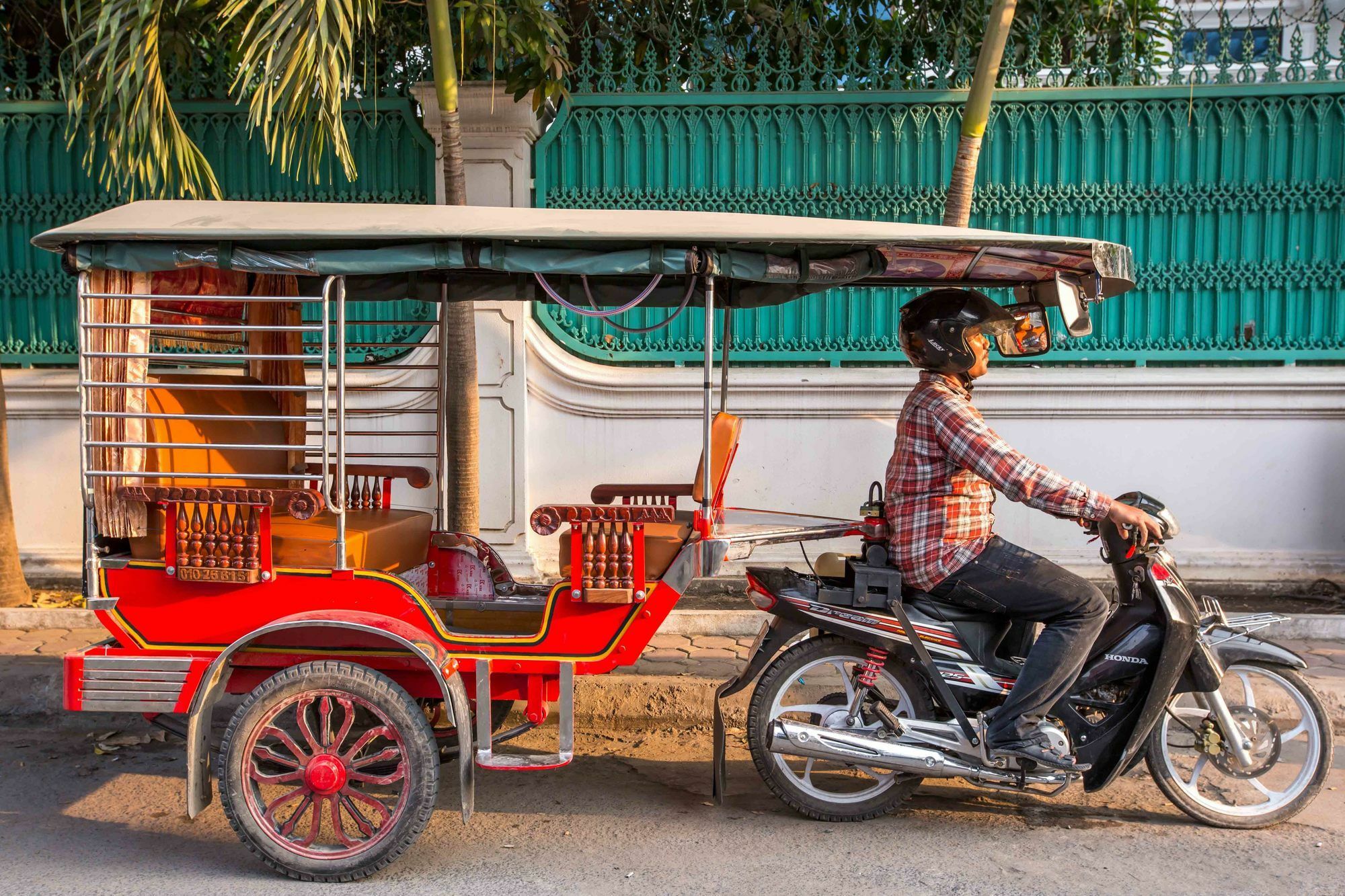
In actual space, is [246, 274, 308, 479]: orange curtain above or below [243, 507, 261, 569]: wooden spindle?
above

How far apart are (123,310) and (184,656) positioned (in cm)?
114

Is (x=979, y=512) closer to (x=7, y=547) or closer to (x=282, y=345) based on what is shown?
(x=282, y=345)

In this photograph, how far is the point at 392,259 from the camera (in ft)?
11.2

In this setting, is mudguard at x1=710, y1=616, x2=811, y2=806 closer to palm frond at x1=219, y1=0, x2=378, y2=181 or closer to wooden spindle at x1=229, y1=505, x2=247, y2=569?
wooden spindle at x1=229, y1=505, x2=247, y2=569

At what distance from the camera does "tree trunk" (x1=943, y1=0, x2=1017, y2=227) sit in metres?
5.77

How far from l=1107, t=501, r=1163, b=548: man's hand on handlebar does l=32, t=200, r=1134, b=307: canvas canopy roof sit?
30.5 inches

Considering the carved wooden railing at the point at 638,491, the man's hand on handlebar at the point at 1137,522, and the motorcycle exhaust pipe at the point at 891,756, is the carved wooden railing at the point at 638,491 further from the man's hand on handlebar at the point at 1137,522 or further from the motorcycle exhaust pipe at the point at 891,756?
the man's hand on handlebar at the point at 1137,522

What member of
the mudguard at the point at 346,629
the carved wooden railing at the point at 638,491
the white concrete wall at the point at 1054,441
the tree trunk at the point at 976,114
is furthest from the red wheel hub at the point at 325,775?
the tree trunk at the point at 976,114

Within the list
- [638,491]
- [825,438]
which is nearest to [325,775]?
[638,491]

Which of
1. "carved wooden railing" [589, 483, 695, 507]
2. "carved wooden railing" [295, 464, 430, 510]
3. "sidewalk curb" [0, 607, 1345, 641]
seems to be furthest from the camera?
"sidewalk curb" [0, 607, 1345, 641]

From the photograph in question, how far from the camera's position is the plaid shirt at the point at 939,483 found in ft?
11.8

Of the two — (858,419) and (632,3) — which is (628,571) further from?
(632,3)

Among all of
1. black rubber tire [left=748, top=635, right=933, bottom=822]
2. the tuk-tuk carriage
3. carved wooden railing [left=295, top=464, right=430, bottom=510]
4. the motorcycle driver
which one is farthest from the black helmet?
carved wooden railing [left=295, top=464, right=430, bottom=510]

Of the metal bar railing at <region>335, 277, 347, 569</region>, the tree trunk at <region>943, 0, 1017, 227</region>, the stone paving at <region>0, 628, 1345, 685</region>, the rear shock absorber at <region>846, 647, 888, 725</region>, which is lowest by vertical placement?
the stone paving at <region>0, 628, 1345, 685</region>
